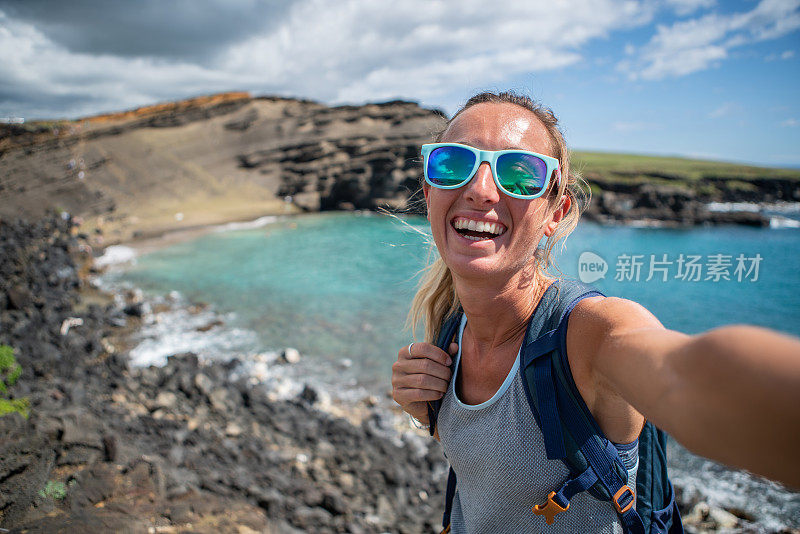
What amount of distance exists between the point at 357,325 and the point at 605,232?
1101 inches

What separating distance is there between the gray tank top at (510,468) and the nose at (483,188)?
0.46 m

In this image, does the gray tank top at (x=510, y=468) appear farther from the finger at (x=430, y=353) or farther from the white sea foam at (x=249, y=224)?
the white sea foam at (x=249, y=224)

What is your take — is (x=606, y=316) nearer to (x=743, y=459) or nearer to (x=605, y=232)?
(x=743, y=459)

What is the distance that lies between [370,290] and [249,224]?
1914 cm

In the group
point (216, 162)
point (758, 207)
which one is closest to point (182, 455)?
point (216, 162)

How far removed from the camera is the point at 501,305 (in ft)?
5.97

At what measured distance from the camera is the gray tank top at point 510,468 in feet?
4.94

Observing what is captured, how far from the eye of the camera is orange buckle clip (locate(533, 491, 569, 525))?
148 centimetres

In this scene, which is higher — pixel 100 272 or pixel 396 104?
pixel 396 104

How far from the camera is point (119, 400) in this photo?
7.70 metres

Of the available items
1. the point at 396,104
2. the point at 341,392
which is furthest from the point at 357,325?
the point at 396,104

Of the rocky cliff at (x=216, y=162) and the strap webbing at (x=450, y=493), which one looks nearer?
the strap webbing at (x=450, y=493)
